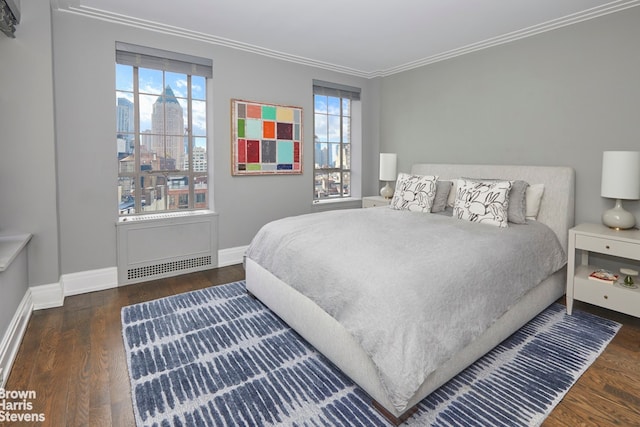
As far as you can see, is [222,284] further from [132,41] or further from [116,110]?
[132,41]

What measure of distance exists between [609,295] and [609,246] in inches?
14.5

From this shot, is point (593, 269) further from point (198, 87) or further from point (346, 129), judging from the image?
point (198, 87)

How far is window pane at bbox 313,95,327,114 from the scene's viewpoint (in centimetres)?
490

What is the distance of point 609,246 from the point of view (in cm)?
258

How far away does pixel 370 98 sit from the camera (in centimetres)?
525

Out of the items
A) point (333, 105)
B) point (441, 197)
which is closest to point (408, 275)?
point (441, 197)

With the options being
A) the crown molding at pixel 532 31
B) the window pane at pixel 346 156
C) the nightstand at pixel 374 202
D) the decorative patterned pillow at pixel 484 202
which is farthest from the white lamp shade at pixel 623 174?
the window pane at pixel 346 156

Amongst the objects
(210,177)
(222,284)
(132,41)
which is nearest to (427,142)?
(210,177)

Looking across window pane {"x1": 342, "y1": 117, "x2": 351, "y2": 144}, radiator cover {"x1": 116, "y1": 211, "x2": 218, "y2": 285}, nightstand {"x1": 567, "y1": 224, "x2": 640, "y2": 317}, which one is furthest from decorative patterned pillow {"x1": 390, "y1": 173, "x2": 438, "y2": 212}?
radiator cover {"x1": 116, "y1": 211, "x2": 218, "y2": 285}

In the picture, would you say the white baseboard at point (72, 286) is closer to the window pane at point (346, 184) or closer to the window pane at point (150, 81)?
the window pane at point (150, 81)

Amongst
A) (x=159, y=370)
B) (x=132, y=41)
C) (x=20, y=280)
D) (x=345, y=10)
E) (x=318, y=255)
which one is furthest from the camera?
(x=132, y=41)

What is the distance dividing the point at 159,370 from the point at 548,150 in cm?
371

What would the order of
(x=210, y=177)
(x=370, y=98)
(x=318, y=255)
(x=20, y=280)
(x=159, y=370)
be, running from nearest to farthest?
(x=159, y=370)
(x=318, y=255)
(x=20, y=280)
(x=210, y=177)
(x=370, y=98)

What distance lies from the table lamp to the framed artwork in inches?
122
